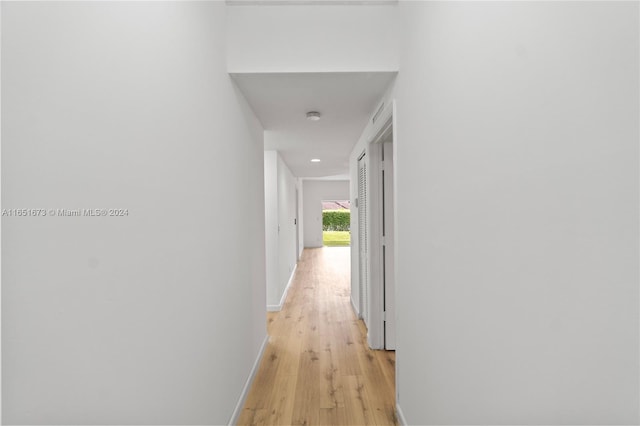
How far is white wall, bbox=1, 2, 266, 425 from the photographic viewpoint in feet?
2.59

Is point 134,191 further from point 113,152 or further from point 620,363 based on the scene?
point 620,363

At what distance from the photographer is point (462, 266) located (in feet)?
3.74

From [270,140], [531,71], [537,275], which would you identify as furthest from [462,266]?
[270,140]

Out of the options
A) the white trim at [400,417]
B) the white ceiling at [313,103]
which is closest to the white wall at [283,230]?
the white ceiling at [313,103]

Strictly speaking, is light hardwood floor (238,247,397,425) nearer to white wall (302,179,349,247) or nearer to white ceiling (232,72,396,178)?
white ceiling (232,72,396,178)

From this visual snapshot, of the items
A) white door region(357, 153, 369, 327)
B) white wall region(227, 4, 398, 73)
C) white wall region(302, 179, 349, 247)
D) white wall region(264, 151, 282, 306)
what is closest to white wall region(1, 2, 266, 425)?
white wall region(227, 4, 398, 73)

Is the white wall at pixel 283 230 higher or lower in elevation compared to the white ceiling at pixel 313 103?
lower

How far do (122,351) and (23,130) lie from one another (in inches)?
26.7

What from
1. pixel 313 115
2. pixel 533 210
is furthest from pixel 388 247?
pixel 533 210

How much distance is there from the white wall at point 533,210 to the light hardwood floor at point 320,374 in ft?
3.22

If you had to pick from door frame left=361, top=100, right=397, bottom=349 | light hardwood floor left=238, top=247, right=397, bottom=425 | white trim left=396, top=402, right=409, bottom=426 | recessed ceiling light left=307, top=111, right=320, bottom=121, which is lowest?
light hardwood floor left=238, top=247, right=397, bottom=425

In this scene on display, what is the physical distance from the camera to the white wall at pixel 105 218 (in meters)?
0.79

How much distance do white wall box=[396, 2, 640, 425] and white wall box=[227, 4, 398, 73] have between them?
1.73 feet

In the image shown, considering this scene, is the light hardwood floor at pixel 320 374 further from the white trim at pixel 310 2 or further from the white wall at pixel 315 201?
the white wall at pixel 315 201
